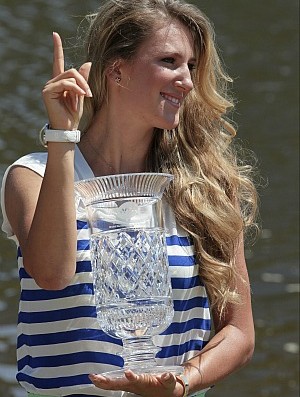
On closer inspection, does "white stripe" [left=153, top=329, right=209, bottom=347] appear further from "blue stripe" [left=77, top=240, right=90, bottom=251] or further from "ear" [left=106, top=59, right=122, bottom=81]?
"ear" [left=106, top=59, right=122, bottom=81]

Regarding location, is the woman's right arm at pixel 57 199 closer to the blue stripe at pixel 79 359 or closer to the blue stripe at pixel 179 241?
the blue stripe at pixel 79 359

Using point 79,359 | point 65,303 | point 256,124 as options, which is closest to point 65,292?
point 65,303

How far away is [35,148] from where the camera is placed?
Answer: 25.0 feet

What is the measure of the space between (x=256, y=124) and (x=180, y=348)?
653 cm

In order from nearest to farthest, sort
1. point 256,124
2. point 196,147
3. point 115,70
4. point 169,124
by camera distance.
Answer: point 169,124 → point 115,70 → point 196,147 → point 256,124

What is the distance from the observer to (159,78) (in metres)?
2.57

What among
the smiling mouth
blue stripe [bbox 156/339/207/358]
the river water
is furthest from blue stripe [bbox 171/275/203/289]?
the river water

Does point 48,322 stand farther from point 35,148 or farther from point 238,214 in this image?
point 35,148

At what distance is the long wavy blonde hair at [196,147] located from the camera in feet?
8.68

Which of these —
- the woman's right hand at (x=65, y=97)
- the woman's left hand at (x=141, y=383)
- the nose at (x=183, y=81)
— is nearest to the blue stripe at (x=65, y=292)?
the woman's left hand at (x=141, y=383)

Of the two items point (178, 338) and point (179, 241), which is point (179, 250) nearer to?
point (179, 241)

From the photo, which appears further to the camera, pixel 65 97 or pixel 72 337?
pixel 72 337

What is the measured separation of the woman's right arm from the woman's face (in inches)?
9.9

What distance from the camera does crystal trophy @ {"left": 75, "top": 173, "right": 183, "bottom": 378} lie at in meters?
2.33
